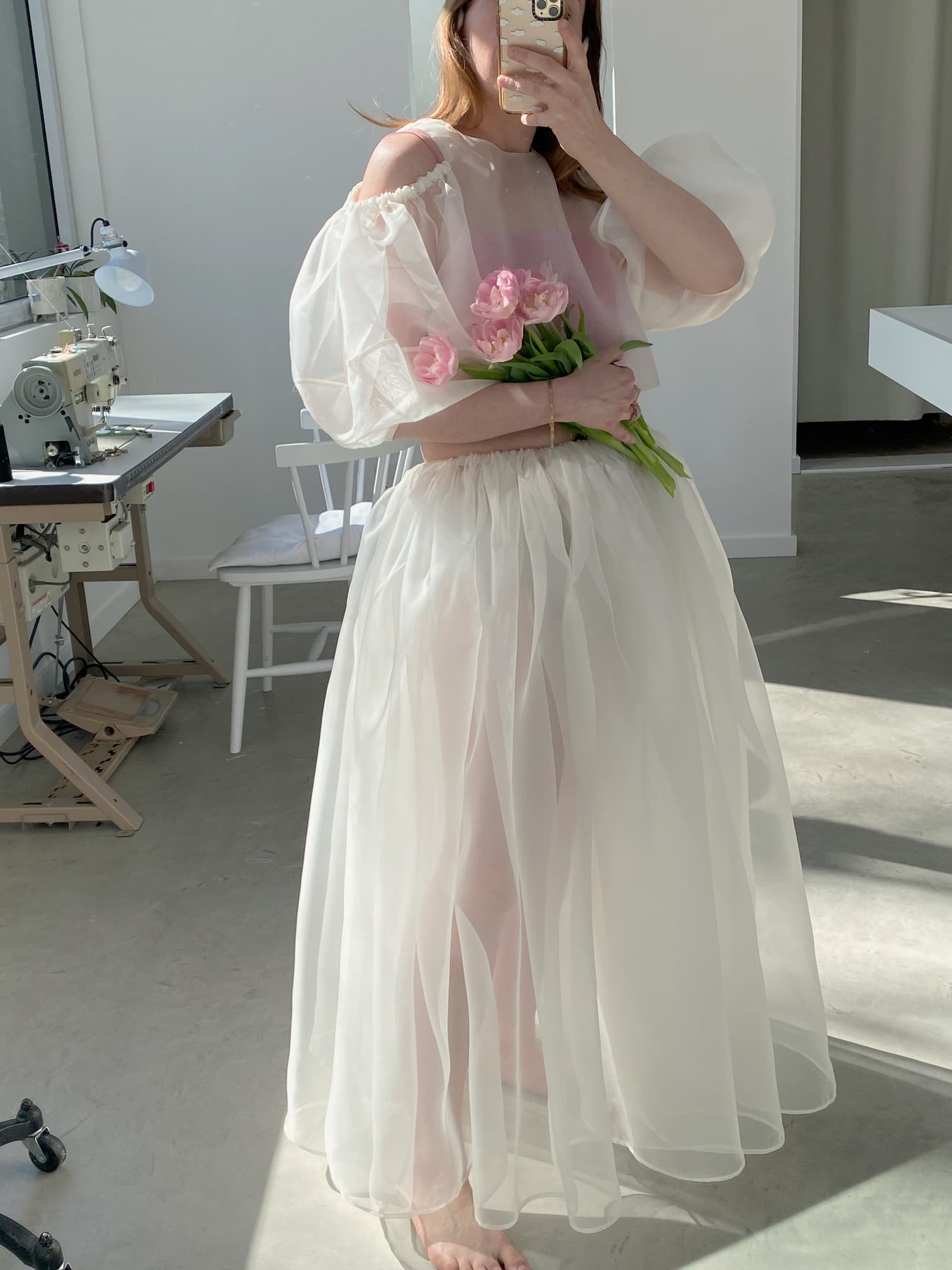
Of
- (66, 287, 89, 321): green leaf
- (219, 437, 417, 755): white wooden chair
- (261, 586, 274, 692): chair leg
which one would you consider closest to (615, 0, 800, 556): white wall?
(219, 437, 417, 755): white wooden chair

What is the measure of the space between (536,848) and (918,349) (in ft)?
5.50

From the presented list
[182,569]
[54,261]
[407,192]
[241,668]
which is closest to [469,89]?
[407,192]

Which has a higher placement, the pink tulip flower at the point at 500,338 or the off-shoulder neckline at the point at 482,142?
the off-shoulder neckline at the point at 482,142

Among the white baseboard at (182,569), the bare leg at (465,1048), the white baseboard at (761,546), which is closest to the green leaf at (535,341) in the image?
the bare leg at (465,1048)

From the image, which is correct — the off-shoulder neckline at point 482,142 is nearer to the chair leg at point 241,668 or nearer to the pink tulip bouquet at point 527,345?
the pink tulip bouquet at point 527,345

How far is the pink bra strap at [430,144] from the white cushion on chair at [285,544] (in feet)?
5.58

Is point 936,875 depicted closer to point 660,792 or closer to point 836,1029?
point 836,1029

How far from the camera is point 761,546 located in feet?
14.9

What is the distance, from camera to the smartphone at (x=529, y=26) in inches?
53.4

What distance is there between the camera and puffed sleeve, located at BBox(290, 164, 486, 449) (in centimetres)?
140

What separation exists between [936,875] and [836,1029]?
1.84 ft

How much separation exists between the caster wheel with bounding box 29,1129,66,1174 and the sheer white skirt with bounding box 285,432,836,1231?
44cm

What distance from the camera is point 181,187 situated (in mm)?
4316

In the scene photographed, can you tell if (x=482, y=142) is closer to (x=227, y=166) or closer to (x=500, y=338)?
(x=500, y=338)
